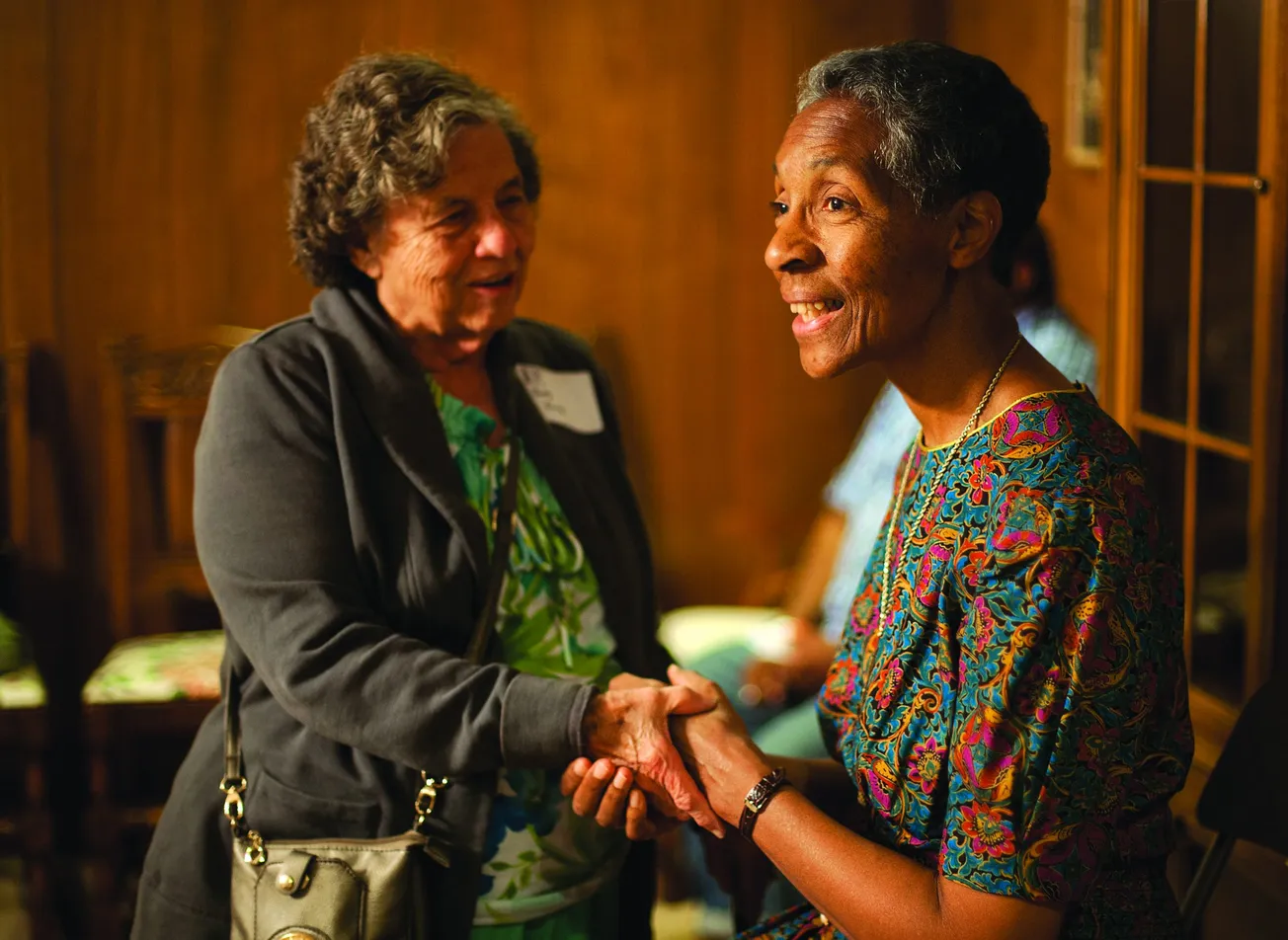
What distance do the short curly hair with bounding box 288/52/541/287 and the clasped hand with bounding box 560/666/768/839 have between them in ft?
2.53

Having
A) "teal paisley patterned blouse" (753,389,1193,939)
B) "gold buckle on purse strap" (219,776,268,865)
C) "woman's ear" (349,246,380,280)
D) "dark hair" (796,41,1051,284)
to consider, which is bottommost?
"gold buckle on purse strap" (219,776,268,865)

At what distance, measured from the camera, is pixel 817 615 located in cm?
351

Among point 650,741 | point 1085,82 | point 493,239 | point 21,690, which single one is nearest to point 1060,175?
point 1085,82

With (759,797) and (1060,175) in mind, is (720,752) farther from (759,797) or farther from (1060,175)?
(1060,175)

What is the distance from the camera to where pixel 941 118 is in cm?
145

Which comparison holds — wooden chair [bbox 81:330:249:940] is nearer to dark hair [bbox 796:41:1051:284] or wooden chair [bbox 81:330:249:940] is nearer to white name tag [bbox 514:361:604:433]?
white name tag [bbox 514:361:604:433]

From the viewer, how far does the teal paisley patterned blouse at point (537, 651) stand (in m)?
1.85

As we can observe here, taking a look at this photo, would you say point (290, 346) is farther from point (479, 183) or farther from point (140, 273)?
point (140, 273)

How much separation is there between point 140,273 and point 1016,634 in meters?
3.08

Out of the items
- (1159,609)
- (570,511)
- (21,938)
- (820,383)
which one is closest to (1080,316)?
(820,383)

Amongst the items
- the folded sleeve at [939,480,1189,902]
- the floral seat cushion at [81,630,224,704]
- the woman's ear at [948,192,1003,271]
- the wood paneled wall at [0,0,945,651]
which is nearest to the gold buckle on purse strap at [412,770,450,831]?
the folded sleeve at [939,480,1189,902]

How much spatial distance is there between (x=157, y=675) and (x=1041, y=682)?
2473 mm

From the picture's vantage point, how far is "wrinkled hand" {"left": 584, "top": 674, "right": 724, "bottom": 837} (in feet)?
5.74

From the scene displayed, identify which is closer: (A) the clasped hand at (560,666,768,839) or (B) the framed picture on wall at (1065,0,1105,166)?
(A) the clasped hand at (560,666,768,839)
